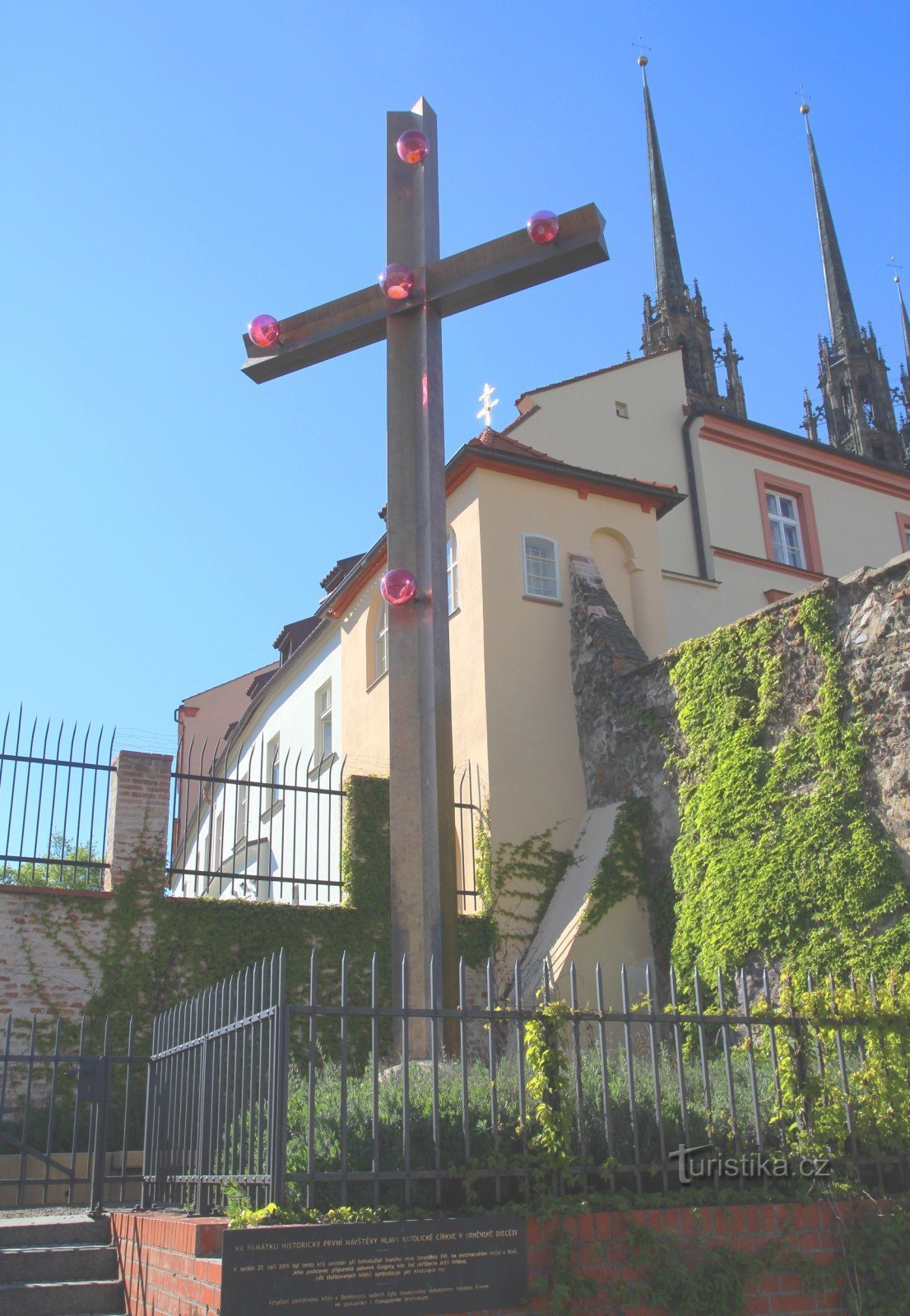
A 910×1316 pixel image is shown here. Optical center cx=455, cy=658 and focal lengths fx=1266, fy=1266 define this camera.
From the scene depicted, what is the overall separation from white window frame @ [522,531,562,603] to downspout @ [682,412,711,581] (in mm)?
5290

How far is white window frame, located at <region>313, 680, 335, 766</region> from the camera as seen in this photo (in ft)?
74.2

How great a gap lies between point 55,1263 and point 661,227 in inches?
1723

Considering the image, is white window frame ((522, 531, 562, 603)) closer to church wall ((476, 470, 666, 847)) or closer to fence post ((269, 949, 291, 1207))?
church wall ((476, 470, 666, 847))

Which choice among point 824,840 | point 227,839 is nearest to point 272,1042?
point 824,840

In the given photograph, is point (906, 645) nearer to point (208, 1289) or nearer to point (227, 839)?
point (208, 1289)

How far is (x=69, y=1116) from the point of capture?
10695mm

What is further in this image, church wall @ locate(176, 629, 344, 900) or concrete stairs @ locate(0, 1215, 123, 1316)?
church wall @ locate(176, 629, 344, 900)

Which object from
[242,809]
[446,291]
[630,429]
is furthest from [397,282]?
[242,809]

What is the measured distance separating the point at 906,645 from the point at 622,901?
4264mm

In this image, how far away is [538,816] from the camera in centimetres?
1517

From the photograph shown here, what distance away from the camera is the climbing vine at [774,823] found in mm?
10484

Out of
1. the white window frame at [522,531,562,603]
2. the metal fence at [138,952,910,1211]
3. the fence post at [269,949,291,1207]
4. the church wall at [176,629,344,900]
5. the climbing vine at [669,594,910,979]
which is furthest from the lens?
the church wall at [176,629,344,900]

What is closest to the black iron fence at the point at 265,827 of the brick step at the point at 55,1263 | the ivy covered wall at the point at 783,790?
the ivy covered wall at the point at 783,790

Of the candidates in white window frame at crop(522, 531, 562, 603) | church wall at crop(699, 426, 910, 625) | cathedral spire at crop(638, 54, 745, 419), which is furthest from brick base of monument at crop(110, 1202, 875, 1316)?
cathedral spire at crop(638, 54, 745, 419)
